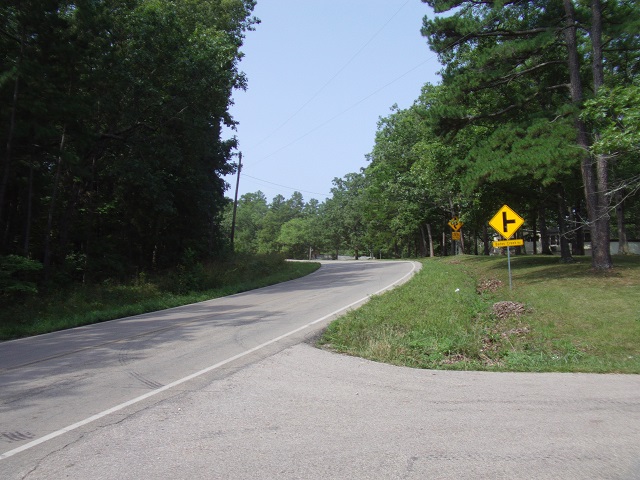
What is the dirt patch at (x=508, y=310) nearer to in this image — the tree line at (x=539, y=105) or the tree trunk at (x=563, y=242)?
the tree line at (x=539, y=105)

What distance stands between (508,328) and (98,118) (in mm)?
19048

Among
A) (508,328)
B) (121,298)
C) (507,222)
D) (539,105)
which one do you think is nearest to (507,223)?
(507,222)

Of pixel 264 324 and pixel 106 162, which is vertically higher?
pixel 106 162

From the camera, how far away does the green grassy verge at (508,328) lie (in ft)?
24.4

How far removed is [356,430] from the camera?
4.40 m

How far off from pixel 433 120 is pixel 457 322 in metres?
10.6

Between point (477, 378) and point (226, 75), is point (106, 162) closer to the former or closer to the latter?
point (226, 75)

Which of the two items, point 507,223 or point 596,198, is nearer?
point 507,223

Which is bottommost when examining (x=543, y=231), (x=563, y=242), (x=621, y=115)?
(x=563, y=242)

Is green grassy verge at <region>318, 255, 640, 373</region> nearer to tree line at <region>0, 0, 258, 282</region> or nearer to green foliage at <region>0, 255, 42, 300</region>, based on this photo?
green foliage at <region>0, 255, 42, 300</region>

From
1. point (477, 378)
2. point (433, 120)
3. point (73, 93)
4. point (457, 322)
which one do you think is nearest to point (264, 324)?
point (457, 322)

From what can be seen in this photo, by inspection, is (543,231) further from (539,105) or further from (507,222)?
(507,222)

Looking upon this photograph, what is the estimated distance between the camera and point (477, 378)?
6.27 meters

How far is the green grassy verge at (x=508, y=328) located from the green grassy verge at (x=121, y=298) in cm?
742
